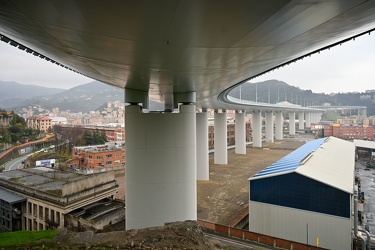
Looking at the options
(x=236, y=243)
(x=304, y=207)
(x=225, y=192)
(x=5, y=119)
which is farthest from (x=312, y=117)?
(x=236, y=243)

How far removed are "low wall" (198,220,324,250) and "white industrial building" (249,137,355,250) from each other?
98 centimetres

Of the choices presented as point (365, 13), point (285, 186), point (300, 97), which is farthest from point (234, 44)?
point (300, 97)

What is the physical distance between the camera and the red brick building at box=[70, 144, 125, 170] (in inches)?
1174

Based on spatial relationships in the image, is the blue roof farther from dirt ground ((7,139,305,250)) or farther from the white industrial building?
dirt ground ((7,139,305,250))

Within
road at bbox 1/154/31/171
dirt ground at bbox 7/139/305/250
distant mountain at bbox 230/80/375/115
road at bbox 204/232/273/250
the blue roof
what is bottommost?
road at bbox 1/154/31/171

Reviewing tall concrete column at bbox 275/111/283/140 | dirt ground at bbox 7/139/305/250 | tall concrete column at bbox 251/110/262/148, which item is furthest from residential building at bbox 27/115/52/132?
tall concrete column at bbox 275/111/283/140

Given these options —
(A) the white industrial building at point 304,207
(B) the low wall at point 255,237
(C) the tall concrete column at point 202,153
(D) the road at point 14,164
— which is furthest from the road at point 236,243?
(D) the road at point 14,164

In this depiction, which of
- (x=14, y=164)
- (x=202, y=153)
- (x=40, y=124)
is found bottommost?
(x=14, y=164)

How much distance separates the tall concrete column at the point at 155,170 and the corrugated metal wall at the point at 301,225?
4.21m

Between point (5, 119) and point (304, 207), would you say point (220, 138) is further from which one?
point (5, 119)

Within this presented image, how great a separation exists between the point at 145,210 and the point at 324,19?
28.3ft

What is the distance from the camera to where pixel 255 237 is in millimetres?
10930

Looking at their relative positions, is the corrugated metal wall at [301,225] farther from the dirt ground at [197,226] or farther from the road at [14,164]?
the road at [14,164]

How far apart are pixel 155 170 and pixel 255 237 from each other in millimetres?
5144
